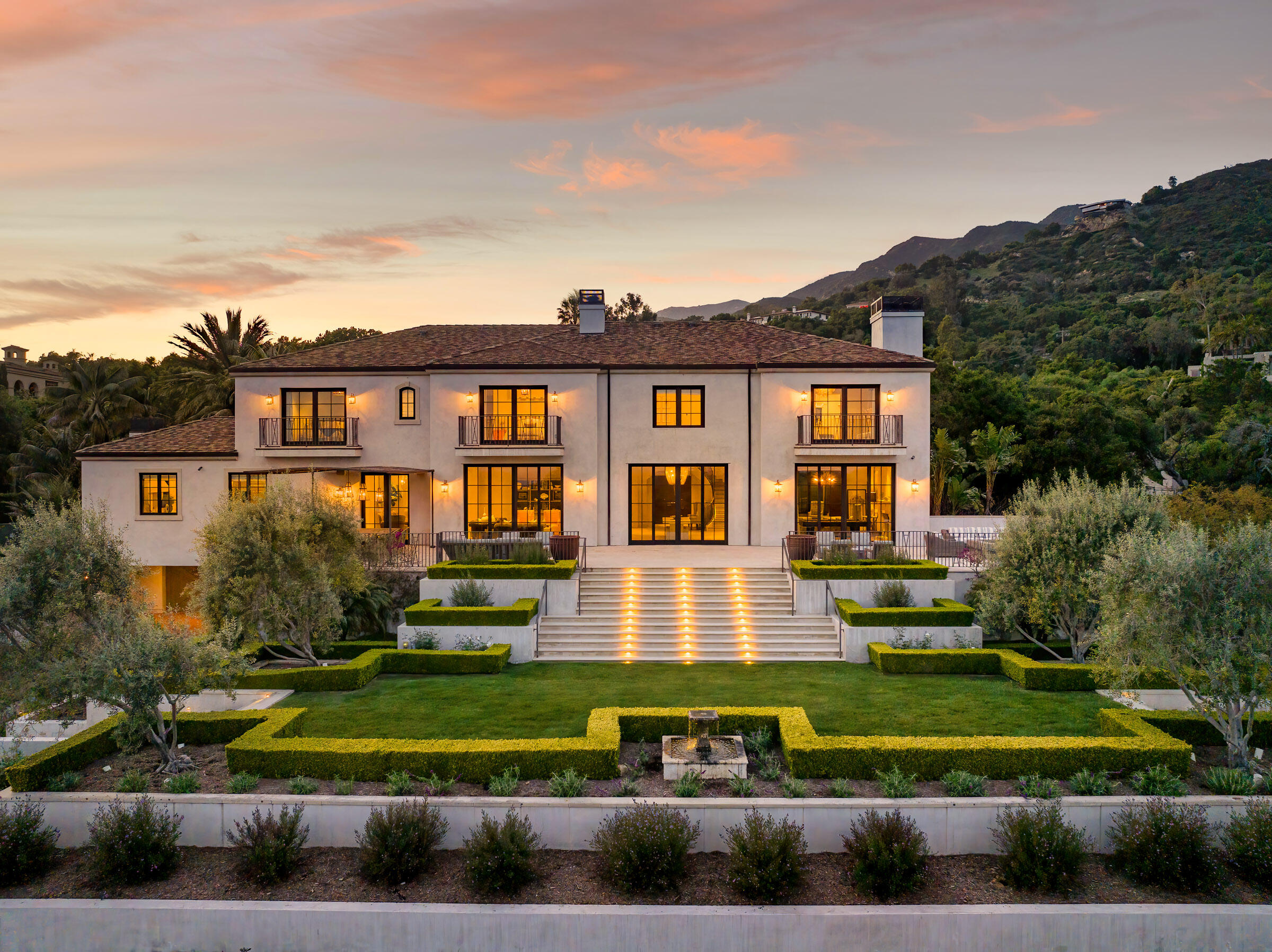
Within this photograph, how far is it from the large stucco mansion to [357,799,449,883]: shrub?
51.4 ft

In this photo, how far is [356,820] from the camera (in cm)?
888

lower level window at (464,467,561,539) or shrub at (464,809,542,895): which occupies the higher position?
lower level window at (464,467,561,539)

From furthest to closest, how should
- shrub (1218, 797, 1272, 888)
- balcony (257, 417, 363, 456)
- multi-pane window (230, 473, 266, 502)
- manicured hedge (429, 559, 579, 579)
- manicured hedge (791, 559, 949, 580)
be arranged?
balcony (257, 417, 363, 456) → multi-pane window (230, 473, 266, 502) → manicured hedge (429, 559, 579, 579) → manicured hedge (791, 559, 949, 580) → shrub (1218, 797, 1272, 888)

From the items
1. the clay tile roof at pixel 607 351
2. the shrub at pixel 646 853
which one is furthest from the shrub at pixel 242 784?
the clay tile roof at pixel 607 351

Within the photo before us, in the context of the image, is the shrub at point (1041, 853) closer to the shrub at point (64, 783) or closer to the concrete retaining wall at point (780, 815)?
the concrete retaining wall at point (780, 815)

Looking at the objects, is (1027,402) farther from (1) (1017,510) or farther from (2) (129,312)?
(2) (129,312)

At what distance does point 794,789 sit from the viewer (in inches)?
359

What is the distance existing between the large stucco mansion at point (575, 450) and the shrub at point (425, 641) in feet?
24.8

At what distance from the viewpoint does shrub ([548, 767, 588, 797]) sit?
9023mm

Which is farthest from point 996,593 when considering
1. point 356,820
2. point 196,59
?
A: point 196,59

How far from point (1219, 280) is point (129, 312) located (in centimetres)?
8759

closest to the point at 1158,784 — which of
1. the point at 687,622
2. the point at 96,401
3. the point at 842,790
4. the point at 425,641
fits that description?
the point at 842,790

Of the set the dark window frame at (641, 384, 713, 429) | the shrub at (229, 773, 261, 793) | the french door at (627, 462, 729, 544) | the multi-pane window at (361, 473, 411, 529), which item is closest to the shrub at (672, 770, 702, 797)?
the shrub at (229, 773, 261, 793)

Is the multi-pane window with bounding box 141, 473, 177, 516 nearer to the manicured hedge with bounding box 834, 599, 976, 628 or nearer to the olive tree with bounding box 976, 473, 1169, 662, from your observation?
the manicured hedge with bounding box 834, 599, 976, 628
